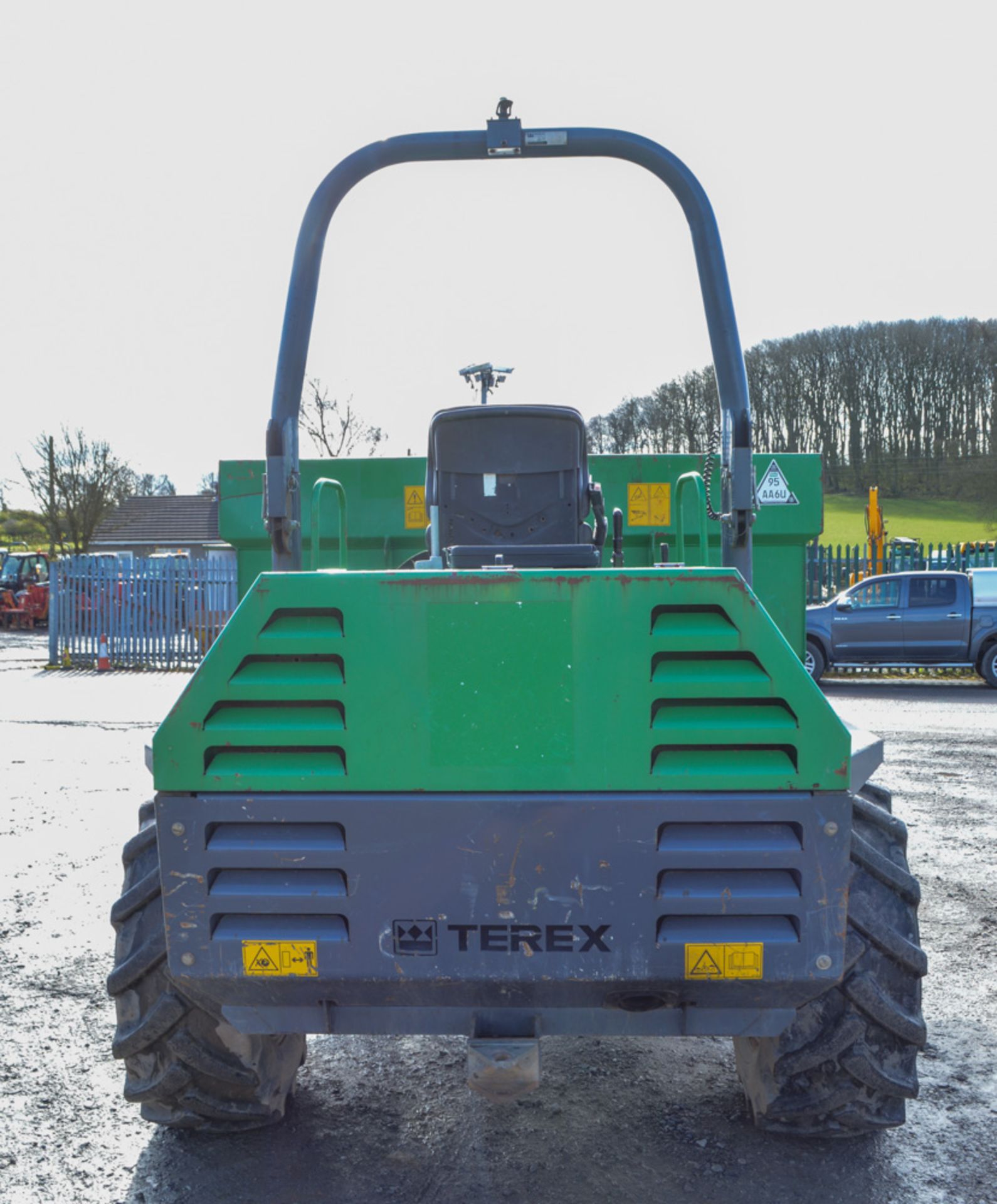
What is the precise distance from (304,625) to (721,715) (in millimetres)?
933

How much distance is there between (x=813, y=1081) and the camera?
9.55 feet

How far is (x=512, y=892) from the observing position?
2.41 metres

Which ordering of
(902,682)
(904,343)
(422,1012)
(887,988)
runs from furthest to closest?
(904,343)
(902,682)
(887,988)
(422,1012)

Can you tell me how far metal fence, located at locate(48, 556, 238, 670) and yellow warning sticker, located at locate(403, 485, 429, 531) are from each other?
14.4 meters

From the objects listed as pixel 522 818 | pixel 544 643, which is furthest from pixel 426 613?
pixel 522 818

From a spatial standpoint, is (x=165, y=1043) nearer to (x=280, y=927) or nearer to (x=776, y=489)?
(x=280, y=927)

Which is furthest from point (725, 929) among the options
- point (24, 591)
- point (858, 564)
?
point (24, 591)

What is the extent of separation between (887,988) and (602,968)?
2.93 ft

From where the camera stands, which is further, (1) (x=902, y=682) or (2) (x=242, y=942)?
(1) (x=902, y=682)

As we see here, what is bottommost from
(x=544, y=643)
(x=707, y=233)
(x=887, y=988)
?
(x=887, y=988)

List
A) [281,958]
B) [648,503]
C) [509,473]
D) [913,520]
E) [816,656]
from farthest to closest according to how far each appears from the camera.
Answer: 1. [913,520]
2. [816,656]
3. [648,503]
4. [509,473]
5. [281,958]

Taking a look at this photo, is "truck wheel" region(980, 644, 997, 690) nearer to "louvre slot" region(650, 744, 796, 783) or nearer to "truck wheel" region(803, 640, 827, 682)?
"truck wheel" region(803, 640, 827, 682)

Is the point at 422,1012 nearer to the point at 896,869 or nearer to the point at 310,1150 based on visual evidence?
the point at 310,1150

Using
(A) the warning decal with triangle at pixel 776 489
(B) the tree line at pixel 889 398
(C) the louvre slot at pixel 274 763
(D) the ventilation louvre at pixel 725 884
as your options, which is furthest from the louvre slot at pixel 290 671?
(B) the tree line at pixel 889 398
